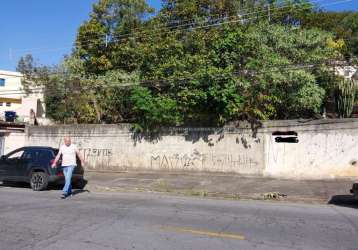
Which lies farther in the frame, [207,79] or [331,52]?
[331,52]

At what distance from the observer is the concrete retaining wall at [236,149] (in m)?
17.3

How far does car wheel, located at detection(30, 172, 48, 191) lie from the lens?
619 inches

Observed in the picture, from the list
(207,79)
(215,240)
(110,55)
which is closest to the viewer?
(215,240)

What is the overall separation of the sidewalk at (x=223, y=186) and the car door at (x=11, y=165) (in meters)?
2.68

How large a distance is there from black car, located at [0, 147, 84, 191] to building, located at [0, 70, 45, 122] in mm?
17491

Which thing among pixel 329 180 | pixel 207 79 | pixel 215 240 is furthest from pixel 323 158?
pixel 215 240

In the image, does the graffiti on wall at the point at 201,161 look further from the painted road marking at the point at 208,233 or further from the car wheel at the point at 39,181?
the painted road marking at the point at 208,233

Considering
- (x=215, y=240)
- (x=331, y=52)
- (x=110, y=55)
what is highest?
(x=110, y=55)

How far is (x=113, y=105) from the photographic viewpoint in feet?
78.2

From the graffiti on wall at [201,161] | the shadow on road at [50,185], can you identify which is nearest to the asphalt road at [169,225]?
the shadow on road at [50,185]

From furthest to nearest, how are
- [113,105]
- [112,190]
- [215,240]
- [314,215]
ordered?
[113,105], [112,190], [314,215], [215,240]

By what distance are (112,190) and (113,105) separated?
7.76m

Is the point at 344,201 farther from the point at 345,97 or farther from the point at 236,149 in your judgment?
the point at 345,97

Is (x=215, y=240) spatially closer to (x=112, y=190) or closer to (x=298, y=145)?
(x=112, y=190)
